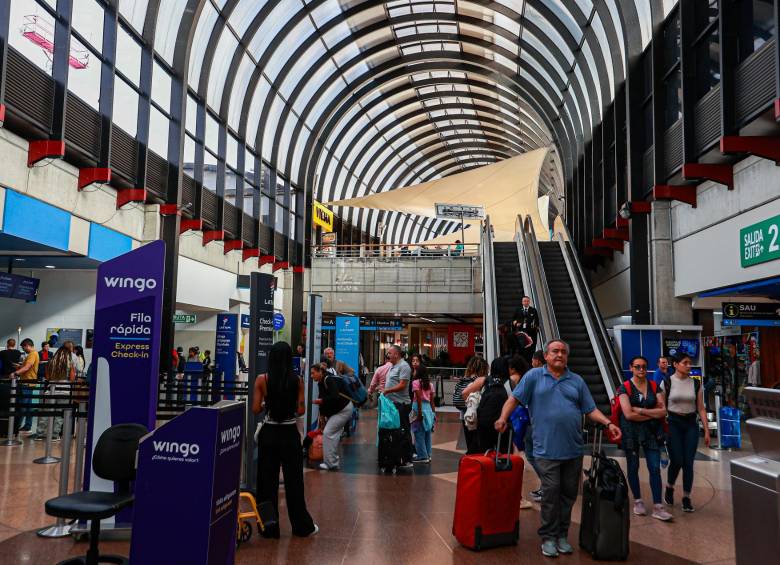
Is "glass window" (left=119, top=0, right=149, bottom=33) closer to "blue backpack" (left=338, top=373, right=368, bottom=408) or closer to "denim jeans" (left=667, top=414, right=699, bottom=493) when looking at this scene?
"blue backpack" (left=338, top=373, right=368, bottom=408)

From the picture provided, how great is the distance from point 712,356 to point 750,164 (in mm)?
8262

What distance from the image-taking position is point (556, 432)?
16.3 feet

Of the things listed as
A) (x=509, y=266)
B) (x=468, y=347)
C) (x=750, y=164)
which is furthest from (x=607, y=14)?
(x=468, y=347)

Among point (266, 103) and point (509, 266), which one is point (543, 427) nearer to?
point (509, 266)

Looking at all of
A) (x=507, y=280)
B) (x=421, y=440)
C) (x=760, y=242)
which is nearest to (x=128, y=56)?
(x=507, y=280)

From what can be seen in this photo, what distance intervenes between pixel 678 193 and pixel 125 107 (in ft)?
42.4

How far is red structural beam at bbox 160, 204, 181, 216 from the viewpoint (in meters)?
18.1

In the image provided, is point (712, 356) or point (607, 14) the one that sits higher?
point (607, 14)

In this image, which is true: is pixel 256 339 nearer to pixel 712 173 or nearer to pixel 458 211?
pixel 712 173

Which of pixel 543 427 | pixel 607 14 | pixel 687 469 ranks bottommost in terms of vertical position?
pixel 687 469

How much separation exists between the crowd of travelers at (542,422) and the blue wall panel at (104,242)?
9.00 meters

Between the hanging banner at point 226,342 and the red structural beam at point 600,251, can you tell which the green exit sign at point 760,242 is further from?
the hanging banner at point 226,342

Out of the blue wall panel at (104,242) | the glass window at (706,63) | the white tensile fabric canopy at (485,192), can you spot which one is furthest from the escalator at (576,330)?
the blue wall panel at (104,242)

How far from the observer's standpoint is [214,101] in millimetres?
22766
